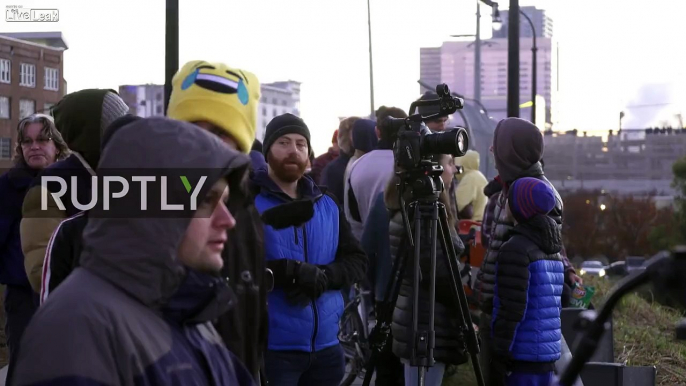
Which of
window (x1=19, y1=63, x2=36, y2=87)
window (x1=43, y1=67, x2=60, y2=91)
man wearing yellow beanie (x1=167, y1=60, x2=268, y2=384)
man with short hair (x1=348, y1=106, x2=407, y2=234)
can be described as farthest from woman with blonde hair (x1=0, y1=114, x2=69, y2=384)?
Answer: window (x1=43, y1=67, x2=60, y2=91)

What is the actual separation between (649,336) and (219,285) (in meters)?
8.08

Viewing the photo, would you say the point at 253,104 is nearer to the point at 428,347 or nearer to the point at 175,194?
the point at 175,194

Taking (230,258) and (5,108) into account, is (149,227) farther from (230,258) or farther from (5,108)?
(5,108)

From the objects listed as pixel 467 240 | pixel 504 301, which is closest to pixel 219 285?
pixel 504 301

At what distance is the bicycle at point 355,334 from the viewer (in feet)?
26.8

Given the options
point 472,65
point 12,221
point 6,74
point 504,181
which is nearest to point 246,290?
point 12,221

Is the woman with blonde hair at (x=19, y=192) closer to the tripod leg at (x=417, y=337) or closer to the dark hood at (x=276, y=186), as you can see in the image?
the dark hood at (x=276, y=186)

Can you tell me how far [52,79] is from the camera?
8319 centimetres

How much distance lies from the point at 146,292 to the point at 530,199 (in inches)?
Answer: 146

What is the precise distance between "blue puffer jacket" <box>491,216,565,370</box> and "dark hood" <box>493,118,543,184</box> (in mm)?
433

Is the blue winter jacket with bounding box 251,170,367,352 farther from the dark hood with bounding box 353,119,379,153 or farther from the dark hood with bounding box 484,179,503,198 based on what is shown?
the dark hood with bounding box 353,119,379,153

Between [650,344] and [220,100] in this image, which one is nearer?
[220,100]

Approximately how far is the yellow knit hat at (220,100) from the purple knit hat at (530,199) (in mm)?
2129

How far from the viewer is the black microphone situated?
490 centimetres
